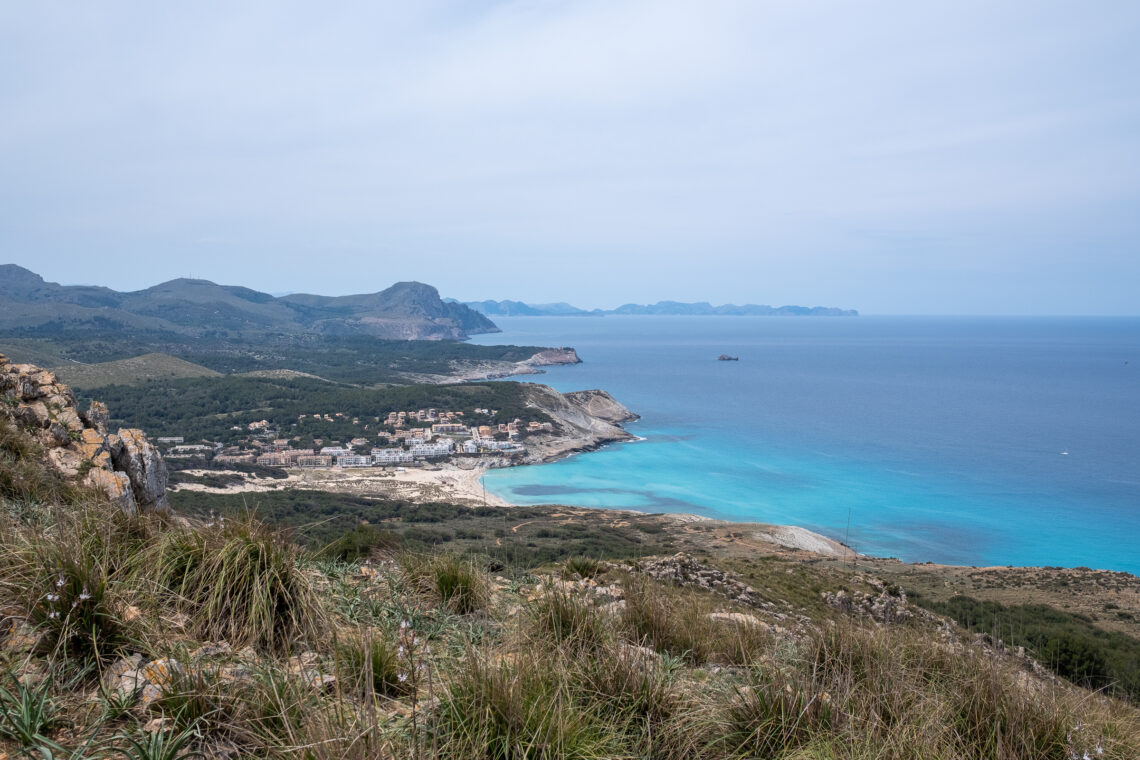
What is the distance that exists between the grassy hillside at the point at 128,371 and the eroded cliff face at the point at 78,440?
67.9m

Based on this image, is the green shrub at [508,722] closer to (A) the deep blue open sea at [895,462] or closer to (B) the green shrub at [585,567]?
(B) the green shrub at [585,567]

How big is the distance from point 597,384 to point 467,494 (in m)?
65.6

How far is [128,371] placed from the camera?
79.4 meters

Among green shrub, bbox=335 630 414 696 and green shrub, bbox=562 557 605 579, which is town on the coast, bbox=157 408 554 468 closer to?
green shrub, bbox=562 557 605 579

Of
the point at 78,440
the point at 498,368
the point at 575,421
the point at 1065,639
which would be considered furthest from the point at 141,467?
the point at 498,368

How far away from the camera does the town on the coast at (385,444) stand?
182 feet

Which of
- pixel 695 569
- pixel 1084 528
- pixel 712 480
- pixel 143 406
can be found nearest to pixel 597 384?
pixel 712 480

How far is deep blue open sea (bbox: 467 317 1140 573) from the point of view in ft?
135

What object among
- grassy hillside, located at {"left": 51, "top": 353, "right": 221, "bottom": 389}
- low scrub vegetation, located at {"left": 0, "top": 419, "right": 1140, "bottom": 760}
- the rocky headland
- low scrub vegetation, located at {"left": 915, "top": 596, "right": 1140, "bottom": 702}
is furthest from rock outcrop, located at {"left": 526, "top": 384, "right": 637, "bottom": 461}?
low scrub vegetation, located at {"left": 0, "top": 419, "right": 1140, "bottom": 760}

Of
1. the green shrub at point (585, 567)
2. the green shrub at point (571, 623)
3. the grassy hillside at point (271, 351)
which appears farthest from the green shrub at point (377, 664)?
the grassy hillside at point (271, 351)

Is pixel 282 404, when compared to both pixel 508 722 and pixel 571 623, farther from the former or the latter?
pixel 508 722

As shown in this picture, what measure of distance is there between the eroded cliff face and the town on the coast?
46993 mm

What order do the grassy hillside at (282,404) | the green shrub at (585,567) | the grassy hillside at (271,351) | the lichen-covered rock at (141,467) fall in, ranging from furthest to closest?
the grassy hillside at (271,351), the grassy hillside at (282,404), the lichen-covered rock at (141,467), the green shrub at (585,567)

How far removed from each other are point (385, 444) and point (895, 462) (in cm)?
5275
